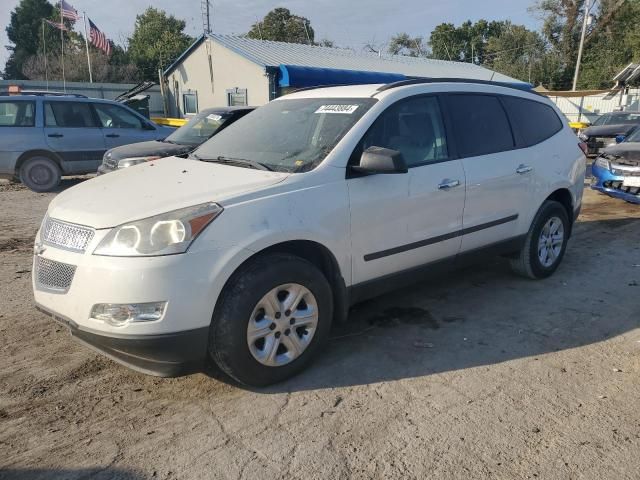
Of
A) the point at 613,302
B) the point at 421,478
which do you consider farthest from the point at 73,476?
the point at 613,302

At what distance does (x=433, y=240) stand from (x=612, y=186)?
19.9ft

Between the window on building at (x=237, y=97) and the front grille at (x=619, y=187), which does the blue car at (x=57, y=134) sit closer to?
the front grille at (x=619, y=187)

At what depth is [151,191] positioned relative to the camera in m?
3.22

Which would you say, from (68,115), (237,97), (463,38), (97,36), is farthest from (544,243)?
(463,38)

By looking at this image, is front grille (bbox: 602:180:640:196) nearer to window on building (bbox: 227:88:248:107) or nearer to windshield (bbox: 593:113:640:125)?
windshield (bbox: 593:113:640:125)

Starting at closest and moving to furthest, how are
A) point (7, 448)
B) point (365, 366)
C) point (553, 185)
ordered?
point (7, 448) < point (365, 366) < point (553, 185)

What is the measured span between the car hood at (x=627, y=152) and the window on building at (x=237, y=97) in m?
17.1

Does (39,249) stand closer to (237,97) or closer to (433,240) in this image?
(433,240)

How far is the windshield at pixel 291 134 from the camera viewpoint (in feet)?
11.7

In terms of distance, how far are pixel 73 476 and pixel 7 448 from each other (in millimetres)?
460

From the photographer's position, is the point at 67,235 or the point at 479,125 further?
the point at 479,125

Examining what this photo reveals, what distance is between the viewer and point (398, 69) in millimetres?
25812

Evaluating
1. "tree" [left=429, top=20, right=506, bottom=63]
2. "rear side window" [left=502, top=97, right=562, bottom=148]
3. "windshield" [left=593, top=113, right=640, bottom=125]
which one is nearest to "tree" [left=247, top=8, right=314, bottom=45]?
"tree" [left=429, top=20, right=506, bottom=63]

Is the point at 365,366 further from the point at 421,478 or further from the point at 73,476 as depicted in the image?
Answer: the point at 73,476
